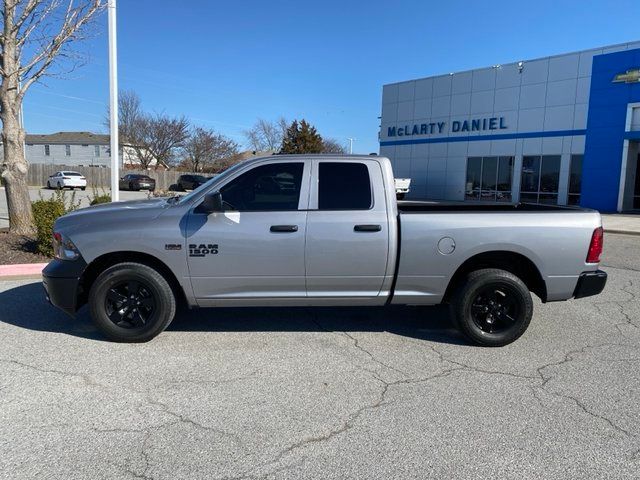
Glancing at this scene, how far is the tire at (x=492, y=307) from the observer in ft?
15.5

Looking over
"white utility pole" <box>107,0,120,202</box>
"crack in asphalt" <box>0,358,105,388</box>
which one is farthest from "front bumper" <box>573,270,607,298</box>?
"white utility pole" <box>107,0,120,202</box>

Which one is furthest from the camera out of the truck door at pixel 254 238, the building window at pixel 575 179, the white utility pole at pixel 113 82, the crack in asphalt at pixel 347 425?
the building window at pixel 575 179

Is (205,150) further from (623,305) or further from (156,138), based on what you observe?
(623,305)

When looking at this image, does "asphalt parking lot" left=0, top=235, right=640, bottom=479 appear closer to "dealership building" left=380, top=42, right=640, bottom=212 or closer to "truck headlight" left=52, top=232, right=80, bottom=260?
"truck headlight" left=52, top=232, right=80, bottom=260

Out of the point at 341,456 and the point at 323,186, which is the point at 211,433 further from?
the point at 323,186

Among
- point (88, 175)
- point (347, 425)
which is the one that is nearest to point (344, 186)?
point (347, 425)

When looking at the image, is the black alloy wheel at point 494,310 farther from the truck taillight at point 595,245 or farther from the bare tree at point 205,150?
the bare tree at point 205,150

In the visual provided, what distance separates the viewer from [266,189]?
15.6ft

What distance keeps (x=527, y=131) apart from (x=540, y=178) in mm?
2891

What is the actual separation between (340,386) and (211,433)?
1157 mm

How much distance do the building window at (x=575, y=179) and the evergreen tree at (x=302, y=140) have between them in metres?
25.6

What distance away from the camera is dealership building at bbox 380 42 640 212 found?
23.8 m

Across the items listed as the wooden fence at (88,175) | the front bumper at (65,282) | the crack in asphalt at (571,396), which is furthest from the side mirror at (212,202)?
the wooden fence at (88,175)

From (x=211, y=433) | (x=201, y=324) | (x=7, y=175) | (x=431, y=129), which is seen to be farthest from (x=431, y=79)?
(x=211, y=433)
